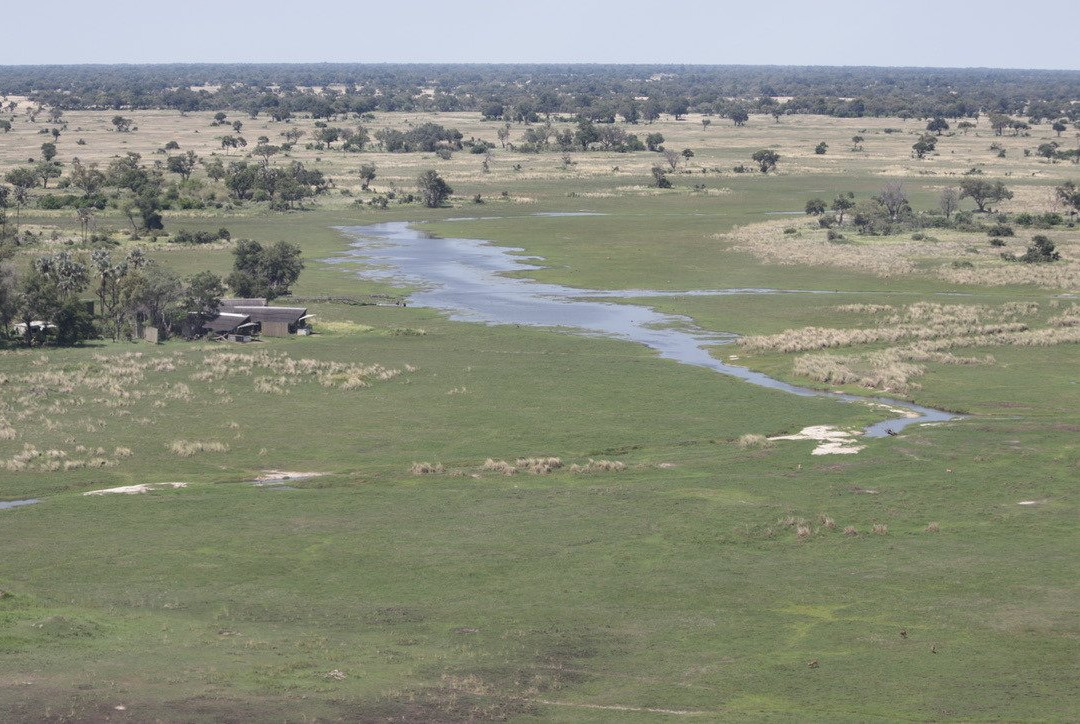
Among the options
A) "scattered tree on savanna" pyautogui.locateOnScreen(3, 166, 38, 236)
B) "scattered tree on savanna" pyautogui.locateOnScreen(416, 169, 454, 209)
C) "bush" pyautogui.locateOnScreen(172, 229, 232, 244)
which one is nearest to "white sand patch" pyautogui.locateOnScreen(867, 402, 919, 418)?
"bush" pyautogui.locateOnScreen(172, 229, 232, 244)

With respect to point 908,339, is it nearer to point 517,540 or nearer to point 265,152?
point 517,540

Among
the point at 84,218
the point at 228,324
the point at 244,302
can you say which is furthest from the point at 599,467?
the point at 84,218

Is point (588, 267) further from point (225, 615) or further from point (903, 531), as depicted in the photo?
point (225, 615)

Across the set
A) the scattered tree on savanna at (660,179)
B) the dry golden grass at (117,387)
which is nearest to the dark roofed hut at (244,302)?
the dry golden grass at (117,387)

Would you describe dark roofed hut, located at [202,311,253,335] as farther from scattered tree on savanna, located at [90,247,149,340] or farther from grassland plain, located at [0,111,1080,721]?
scattered tree on savanna, located at [90,247,149,340]

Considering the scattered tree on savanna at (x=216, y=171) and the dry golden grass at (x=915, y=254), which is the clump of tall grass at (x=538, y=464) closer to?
the dry golden grass at (x=915, y=254)

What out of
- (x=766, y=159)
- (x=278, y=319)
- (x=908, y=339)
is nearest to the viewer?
(x=908, y=339)
